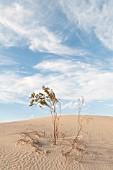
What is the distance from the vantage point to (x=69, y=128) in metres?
20.8

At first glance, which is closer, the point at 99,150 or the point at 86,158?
the point at 86,158

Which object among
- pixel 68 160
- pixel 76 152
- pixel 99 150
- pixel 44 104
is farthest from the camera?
pixel 44 104

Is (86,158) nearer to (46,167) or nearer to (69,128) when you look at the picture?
(46,167)

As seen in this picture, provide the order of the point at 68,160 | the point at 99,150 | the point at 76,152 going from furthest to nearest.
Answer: the point at 99,150
the point at 76,152
the point at 68,160

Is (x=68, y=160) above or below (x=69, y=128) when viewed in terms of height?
below

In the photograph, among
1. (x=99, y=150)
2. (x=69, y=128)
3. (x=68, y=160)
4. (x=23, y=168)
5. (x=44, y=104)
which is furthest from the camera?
(x=69, y=128)

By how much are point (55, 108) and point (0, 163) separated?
18.7 ft

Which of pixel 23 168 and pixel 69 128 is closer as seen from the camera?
pixel 23 168

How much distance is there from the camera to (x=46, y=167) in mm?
12750

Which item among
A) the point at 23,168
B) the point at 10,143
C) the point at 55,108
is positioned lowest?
the point at 23,168

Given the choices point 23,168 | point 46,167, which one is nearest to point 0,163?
point 23,168

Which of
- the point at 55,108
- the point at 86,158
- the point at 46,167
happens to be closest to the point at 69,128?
the point at 55,108

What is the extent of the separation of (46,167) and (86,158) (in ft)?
7.64

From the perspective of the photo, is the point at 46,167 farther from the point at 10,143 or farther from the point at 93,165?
the point at 10,143
